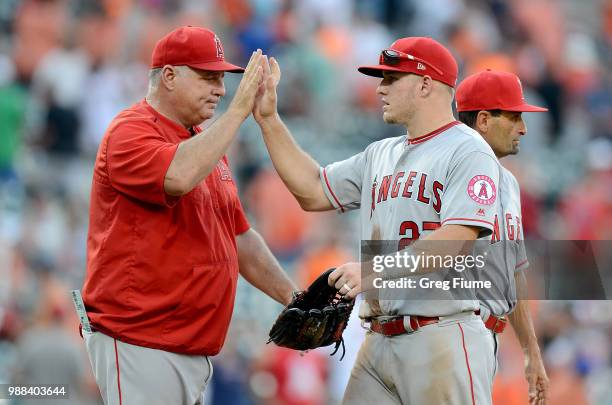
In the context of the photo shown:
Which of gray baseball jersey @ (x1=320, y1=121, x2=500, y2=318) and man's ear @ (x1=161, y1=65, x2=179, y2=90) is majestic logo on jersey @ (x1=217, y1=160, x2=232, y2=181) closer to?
man's ear @ (x1=161, y1=65, x2=179, y2=90)

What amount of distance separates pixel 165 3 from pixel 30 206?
301 centimetres

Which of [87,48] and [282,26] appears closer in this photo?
[87,48]

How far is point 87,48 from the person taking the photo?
11.6 meters

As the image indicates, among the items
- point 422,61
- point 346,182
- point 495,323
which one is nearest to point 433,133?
point 422,61

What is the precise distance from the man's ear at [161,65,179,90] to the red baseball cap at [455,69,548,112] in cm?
154

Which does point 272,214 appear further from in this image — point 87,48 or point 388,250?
point 388,250

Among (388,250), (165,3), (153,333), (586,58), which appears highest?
(586,58)

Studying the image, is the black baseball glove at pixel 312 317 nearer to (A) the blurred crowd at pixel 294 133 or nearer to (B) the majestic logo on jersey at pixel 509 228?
(B) the majestic logo on jersey at pixel 509 228

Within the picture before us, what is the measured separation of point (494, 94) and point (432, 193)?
3.25ft

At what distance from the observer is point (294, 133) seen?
11.4 meters

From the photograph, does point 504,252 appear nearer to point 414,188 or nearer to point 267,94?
point 414,188

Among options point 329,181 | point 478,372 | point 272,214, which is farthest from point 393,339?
point 272,214

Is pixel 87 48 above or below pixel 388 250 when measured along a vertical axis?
above

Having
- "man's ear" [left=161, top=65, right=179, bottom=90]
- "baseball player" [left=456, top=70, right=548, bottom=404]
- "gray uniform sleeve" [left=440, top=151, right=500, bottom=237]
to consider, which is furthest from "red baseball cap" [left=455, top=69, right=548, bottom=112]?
"man's ear" [left=161, top=65, right=179, bottom=90]
